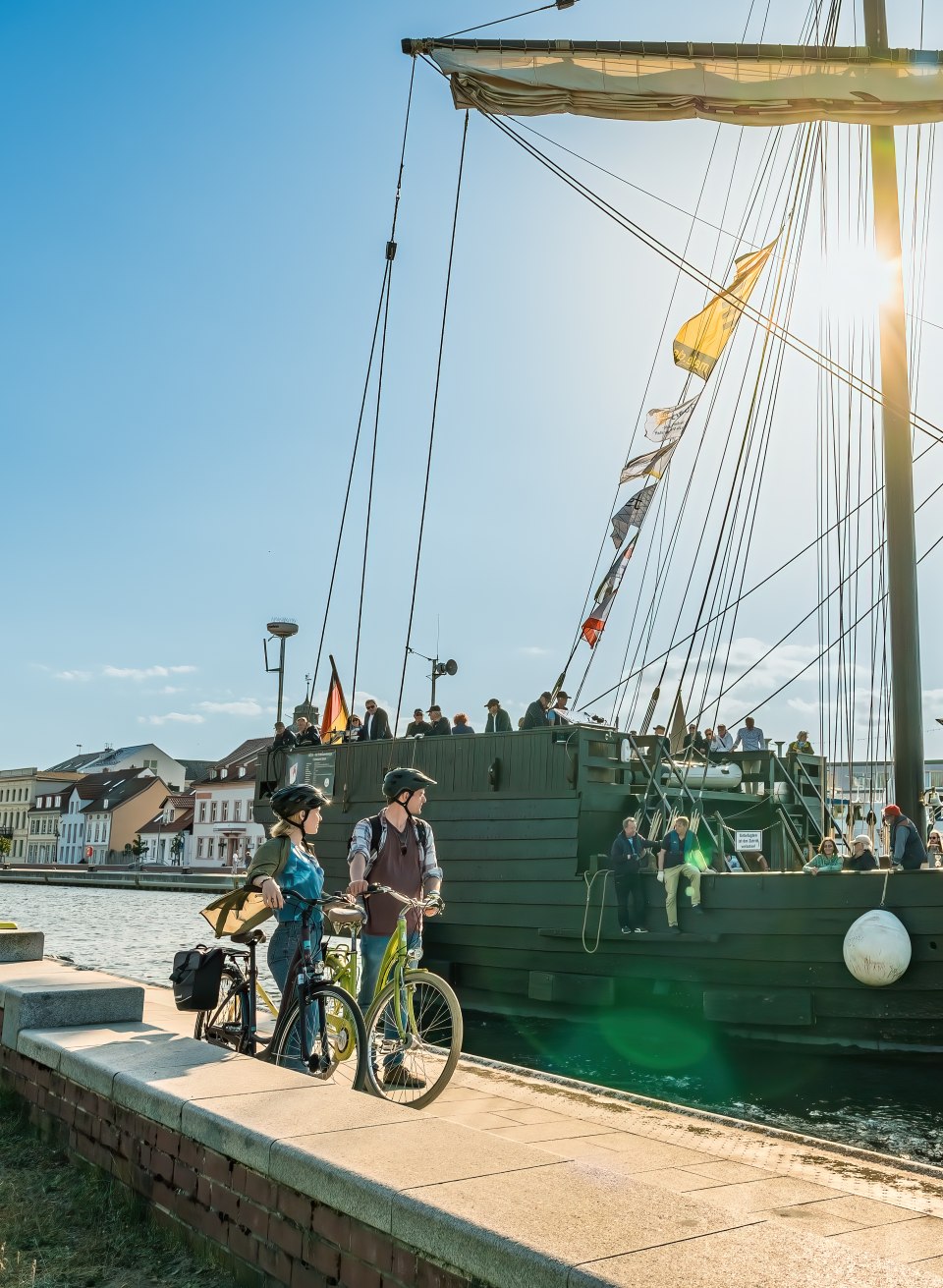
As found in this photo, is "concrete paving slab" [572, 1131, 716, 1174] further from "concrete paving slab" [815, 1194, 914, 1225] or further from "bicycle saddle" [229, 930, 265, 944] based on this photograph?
"bicycle saddle" [229, 930, 265, 944]

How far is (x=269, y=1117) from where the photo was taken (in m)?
3.88

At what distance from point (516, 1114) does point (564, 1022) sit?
8834 millimetres

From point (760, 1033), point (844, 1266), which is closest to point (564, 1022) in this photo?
point (760, 1033)

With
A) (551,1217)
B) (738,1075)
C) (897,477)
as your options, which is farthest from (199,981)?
(897,477)

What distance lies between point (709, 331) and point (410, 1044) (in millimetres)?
13094

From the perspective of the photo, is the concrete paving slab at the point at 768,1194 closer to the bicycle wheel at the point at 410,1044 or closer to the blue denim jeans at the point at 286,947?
the bicycle wheel at the point at 410,1044

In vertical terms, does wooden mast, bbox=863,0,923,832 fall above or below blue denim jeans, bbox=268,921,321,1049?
above

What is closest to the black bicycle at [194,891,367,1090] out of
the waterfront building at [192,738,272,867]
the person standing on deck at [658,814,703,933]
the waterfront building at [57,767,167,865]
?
the person standing on deck at [658,814,703,933]

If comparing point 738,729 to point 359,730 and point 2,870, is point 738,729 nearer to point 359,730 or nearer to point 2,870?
point 359,730

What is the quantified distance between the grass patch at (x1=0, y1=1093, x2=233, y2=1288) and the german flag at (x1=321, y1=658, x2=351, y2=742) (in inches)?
581

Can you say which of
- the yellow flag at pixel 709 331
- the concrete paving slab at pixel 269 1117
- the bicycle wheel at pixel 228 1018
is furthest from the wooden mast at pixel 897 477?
the concrete paving slab at pixel 269 1117

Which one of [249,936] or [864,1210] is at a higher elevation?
[249,936]

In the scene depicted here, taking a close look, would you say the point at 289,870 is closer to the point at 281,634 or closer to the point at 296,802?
the point at 296,802

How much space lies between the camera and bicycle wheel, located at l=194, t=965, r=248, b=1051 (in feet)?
20.4
